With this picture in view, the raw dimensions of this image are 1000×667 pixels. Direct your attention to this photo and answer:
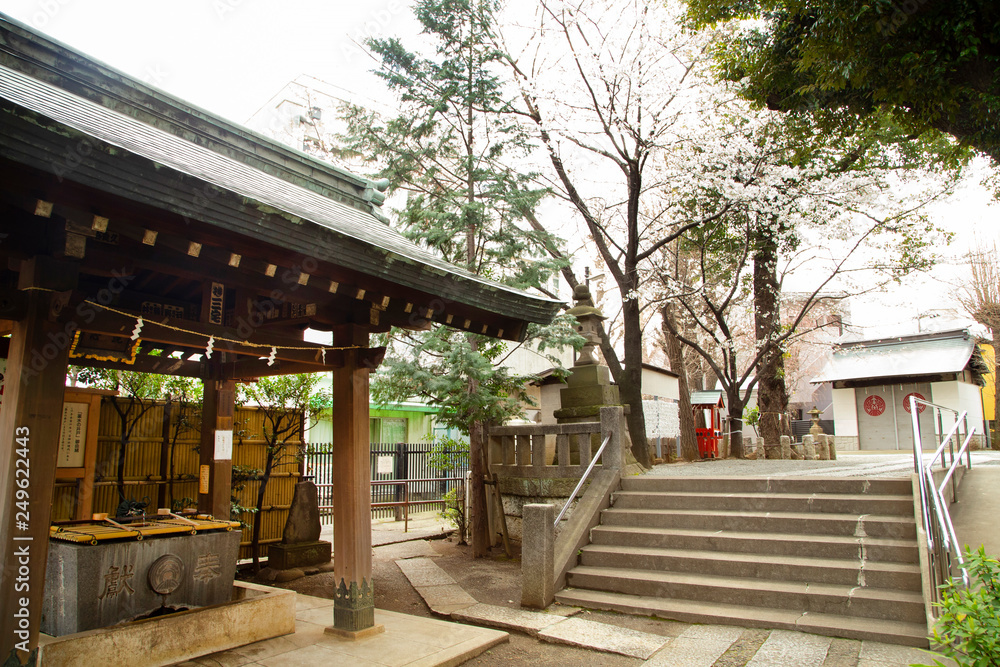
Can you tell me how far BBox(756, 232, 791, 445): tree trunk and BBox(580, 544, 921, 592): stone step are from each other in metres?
10.2

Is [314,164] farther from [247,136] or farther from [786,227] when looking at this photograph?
[786,227]

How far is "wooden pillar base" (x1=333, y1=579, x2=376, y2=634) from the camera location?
535cm

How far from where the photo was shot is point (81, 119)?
417cm

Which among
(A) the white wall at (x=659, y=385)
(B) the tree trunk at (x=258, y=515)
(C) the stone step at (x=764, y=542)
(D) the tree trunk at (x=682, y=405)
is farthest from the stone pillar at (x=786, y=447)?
(B) the tree trunk at (x=258, y=515)

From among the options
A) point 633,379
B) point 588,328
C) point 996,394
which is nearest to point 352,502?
point 588,328

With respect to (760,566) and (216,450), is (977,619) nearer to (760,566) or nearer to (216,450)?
(760,566)

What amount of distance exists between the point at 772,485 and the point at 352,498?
5172 mm

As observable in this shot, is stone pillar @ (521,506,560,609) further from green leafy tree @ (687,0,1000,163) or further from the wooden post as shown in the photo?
green leafy tree @ (687,0,1000,163)

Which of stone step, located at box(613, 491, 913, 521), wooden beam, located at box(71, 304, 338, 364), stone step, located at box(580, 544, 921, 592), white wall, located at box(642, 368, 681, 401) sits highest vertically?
white wall, located at box(642, 368, 681, 401)

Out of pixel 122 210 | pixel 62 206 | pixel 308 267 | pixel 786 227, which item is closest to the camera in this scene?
pixel 62 206

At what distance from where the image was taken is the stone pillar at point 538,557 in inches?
259

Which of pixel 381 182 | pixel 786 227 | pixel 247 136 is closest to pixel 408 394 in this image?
pixel 381 182

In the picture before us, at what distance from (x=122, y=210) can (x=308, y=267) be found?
1343 mm

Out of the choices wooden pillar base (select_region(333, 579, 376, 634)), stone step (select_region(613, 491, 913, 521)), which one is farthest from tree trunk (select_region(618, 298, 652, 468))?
wooden pillar base (select_region(333, 579, 376, 634))
